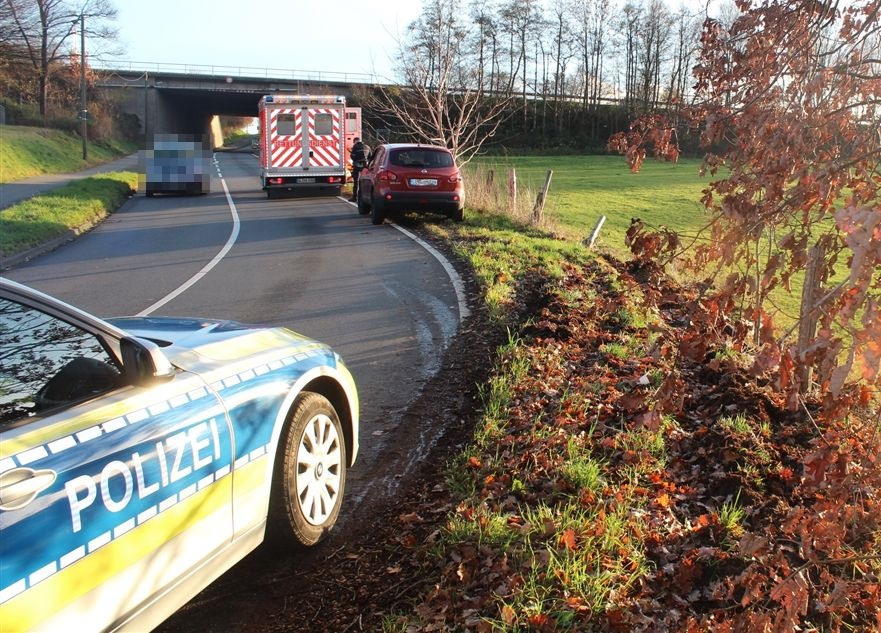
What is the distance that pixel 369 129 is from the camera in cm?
3500

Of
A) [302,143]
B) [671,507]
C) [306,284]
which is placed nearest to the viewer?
[671,507]

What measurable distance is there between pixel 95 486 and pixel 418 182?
14748 mm

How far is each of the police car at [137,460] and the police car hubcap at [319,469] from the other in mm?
10

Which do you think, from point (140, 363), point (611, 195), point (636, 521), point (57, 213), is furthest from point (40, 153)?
point (636, 521)

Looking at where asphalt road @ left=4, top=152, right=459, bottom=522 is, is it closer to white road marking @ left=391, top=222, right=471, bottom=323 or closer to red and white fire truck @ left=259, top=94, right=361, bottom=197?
white road marking @ left=391, top=222, right=471, bottom=323

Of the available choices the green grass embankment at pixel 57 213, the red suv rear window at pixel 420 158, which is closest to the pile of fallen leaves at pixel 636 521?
the red suv rear window at pixel 420 158

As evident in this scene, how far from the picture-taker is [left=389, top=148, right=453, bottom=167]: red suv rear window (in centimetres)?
1694

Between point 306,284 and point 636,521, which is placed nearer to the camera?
point 636,521

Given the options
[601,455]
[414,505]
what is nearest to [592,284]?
[601,455]

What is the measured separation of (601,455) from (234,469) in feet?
8.12

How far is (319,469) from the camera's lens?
3.85 m

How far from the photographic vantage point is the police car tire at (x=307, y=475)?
3549mm

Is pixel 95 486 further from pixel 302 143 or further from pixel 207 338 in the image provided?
pixel 302 143

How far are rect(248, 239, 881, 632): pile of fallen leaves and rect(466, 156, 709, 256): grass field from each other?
394 inches
